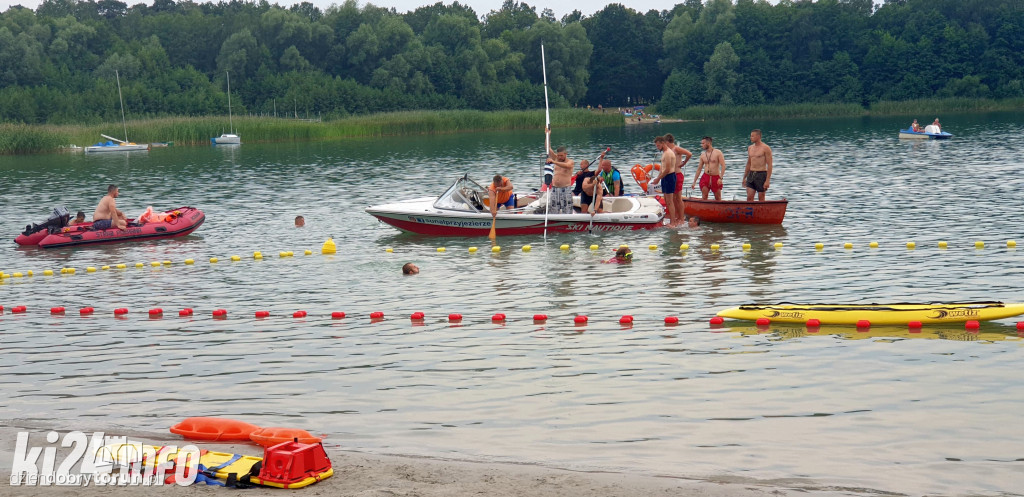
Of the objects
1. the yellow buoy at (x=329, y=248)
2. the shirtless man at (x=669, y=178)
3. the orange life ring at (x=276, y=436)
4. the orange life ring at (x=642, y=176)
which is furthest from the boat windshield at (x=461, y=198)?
the orange life ring at (x=276, y=436)

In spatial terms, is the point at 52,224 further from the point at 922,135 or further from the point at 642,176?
the point at 922,135

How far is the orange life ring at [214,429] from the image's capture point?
8867 millimetres

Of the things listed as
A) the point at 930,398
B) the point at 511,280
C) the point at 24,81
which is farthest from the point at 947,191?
the point at 24,81

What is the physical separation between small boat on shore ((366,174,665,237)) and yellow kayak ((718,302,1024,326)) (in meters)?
8.68

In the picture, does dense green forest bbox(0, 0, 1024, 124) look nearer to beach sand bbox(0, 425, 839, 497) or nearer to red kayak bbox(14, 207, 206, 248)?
red kayak bbox(14, 207, 206, 248)

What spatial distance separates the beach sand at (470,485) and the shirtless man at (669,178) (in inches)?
550

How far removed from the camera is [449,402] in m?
10.1

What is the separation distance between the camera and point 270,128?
68438 millimetres

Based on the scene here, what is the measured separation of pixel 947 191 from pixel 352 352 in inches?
849

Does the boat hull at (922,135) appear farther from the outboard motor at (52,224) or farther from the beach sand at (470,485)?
the beach sand at (470,485)

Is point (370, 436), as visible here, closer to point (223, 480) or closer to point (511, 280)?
point (223, 480)

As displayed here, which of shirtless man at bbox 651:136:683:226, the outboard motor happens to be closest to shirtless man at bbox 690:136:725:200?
shirtless man at bbox 651:136:683:226

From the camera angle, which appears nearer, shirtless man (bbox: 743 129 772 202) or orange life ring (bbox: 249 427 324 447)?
orange life ring (bbox: 249 427 324 447)

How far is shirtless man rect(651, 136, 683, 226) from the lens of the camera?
21.3 metres
